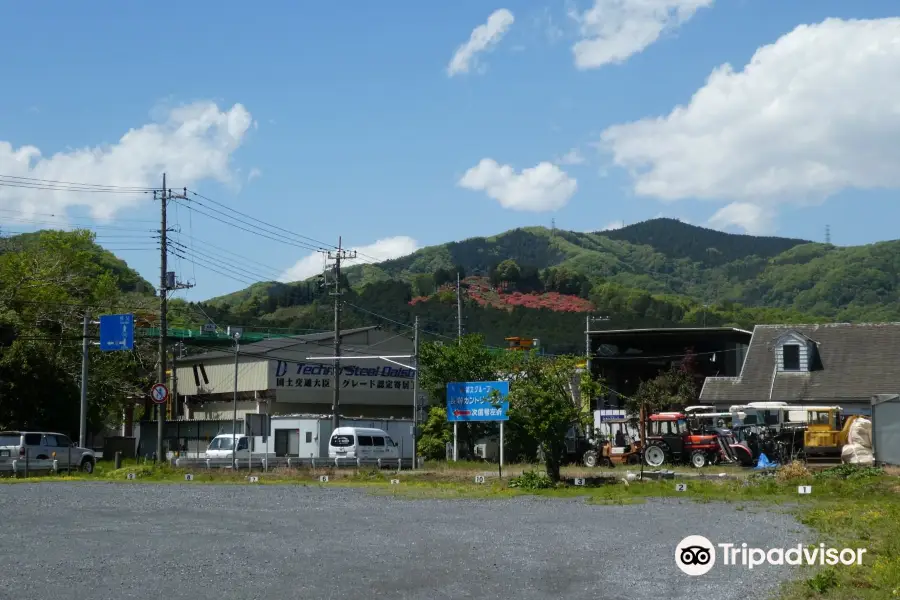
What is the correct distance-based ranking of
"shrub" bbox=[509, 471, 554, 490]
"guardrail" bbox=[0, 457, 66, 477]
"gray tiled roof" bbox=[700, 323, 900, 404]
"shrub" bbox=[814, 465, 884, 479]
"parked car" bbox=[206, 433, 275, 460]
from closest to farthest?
1. "shrub" bbox=[814, 465, 884, 479]
2. "shrub" bbox=[509, 471, 554, 490]
3. "guardrail" bbox=[0, 457, 66, 477]
4. "parked car" bbox=[206, 433, 275, 460]
5. "gray tiled roof" bbox=[700, 323, 900, 404]

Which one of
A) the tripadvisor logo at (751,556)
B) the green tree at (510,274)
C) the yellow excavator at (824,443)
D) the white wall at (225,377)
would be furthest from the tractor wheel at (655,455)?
the green tree at (510,274)

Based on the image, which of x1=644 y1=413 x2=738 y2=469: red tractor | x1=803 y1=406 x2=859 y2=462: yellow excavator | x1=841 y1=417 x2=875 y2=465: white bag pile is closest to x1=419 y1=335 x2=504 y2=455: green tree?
x1=644 y1=413 x2=738 y2=469: red tractor

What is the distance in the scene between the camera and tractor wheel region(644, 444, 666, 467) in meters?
39.0

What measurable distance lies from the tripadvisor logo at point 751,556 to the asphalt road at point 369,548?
0.90 ft

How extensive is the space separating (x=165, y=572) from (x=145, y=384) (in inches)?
2134

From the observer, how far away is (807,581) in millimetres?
10727

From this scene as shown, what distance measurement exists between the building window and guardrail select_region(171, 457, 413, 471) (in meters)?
20.8

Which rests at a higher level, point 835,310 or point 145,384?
point 835,310

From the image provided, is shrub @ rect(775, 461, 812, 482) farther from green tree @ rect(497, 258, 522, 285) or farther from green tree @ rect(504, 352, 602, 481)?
green tree @ rect(497, 258, 522, 285)

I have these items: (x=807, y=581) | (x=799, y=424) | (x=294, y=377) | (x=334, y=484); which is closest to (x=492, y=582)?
(x=807, y=581)

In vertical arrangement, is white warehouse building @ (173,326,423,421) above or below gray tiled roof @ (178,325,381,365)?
below

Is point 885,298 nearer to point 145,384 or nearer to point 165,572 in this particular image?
point 145,384

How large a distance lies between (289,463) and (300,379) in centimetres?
2660

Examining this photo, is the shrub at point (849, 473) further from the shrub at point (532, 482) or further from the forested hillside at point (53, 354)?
the forested hillside at point (53, 354)
